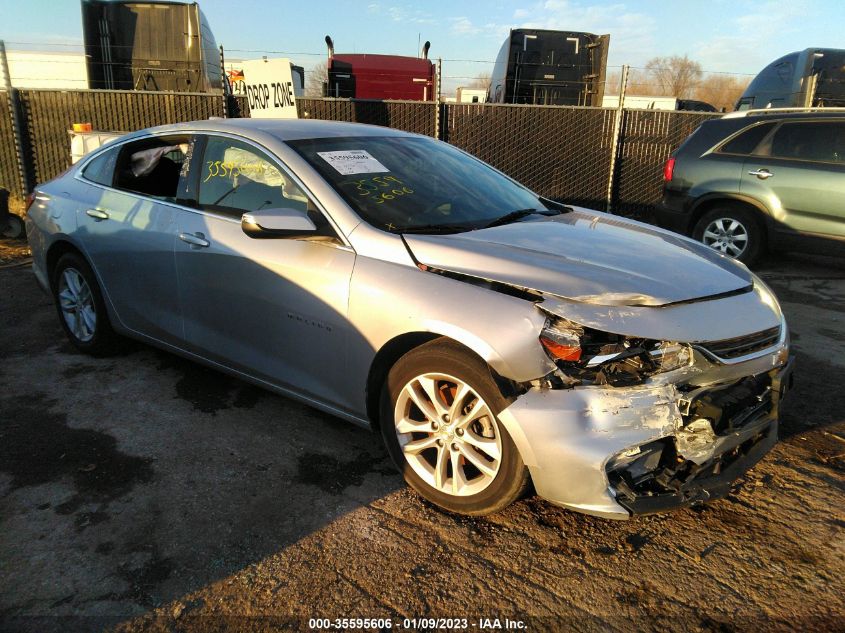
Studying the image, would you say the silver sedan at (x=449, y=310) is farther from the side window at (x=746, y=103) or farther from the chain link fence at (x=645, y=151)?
the side window at (x=746, y=103)

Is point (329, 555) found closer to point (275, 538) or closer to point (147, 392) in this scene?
point (275, 538)

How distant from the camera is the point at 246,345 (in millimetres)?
3422

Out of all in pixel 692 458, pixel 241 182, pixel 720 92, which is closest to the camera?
pixel 692 458

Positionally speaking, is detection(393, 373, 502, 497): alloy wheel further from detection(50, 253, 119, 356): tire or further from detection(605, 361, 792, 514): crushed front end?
detection(50, 253, 119, 356): tire

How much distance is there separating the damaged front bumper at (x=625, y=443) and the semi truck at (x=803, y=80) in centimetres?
1230

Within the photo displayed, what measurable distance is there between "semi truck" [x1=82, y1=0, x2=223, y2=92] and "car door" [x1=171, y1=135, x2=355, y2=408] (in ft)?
34.2

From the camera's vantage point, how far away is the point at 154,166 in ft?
13.4

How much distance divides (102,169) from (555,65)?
11.9m

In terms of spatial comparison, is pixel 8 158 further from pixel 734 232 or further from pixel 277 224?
pixel 734 232

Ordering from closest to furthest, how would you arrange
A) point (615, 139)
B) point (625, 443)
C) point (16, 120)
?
point (625, 443) → point (16, 120) → point (615, 139)

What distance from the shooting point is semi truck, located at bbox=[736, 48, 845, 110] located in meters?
12.5

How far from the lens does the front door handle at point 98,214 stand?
4.12m

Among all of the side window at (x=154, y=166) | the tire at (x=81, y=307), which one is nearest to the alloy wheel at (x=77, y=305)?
the tire at (x=81, y=307)

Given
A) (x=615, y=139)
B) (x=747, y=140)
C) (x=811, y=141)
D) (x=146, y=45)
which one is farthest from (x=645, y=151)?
(x=146, y=45)
